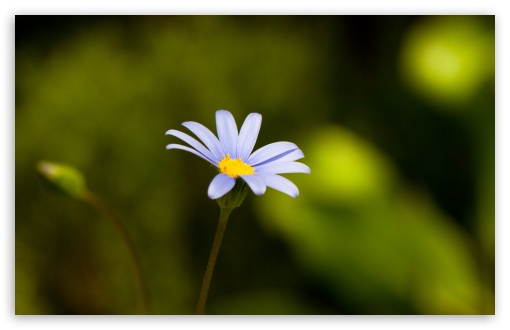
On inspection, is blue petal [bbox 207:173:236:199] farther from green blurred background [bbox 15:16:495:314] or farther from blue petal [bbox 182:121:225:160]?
green blurred background [bbox 15:16:495:314]

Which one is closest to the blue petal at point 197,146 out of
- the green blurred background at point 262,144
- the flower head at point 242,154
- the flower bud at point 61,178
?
the flower head at point 242,154

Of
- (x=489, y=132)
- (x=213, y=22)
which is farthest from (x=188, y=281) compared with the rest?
(x=489, y=132)

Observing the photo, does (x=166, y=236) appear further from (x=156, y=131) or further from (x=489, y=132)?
(x=489, y=132)

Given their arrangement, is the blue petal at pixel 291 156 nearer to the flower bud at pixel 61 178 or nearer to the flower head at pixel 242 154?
the flower head at pixel 242 154

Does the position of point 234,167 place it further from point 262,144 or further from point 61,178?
point 262,144

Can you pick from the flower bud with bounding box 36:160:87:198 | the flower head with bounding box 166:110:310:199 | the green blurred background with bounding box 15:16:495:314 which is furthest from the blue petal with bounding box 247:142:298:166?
the green blurred background with bounding box 15:16:495:314

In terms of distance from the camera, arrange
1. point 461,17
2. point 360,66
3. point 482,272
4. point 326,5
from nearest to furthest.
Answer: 1. point 326,5
2. point 461,17
3. point 482,272
4. point 360,66

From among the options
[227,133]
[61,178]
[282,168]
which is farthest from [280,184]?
[61,178]
